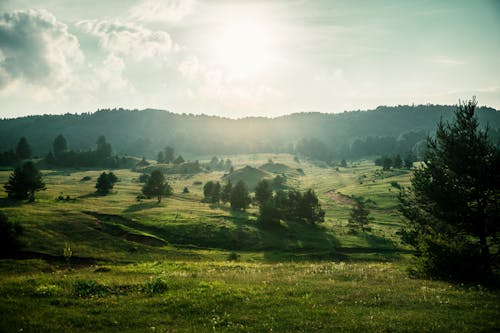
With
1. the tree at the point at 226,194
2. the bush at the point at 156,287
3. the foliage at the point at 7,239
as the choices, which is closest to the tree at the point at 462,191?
the bush at the point at 156,287

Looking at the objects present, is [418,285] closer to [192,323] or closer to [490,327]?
[490,327]

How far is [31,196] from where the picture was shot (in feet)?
297

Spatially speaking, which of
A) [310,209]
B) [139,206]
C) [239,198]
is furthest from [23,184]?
[310,209]

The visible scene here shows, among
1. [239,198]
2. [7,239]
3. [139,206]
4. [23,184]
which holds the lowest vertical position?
[139,206]

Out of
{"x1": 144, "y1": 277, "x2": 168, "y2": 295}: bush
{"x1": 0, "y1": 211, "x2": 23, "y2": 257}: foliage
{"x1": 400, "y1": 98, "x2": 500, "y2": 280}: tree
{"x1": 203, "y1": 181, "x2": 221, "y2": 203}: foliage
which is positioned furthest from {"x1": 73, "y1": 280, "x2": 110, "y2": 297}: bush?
{"x1": 203, "y1": 181, "x2": 221, "y2": 203}: foliage

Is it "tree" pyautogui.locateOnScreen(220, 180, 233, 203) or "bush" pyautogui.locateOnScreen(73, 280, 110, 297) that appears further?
"tree" pyautogui.locateOnScreen(220, 180, 233, 203)

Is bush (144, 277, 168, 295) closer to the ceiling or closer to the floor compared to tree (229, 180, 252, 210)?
closer to the ceiling

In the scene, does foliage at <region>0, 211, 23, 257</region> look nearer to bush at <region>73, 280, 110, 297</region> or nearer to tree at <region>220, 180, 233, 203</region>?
bush at <region>73, 280, 110, 297</region>

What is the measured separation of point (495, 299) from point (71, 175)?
623 ft

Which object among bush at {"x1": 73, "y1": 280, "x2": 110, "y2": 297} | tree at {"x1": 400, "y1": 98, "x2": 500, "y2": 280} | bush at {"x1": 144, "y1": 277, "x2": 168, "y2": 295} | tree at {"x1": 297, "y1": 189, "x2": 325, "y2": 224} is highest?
tree at {"x1": 400, "y1": 98, "x2": 500, "y2": 280}

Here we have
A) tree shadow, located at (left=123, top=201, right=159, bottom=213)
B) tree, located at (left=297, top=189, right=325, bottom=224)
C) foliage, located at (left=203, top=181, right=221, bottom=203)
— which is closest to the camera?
tree shadow, located at (left=123, top=201, right=159, bottom=213)

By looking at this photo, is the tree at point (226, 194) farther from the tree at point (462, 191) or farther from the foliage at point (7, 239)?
the tree at point (462, 191)

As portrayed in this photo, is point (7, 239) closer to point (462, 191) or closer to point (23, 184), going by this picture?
point (23, 184)

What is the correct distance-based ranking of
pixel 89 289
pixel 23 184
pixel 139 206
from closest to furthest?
pixel 89 289
pixel 23 184
pixel 139 206
